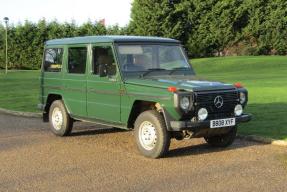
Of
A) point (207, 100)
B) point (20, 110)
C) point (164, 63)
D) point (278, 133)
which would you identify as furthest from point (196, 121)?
point (20, 110)

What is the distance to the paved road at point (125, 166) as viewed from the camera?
6.65 m

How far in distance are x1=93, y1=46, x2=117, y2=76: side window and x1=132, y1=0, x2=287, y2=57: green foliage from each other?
39975 mm

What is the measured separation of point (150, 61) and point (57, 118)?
2.58m

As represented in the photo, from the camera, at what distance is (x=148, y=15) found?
50625mm

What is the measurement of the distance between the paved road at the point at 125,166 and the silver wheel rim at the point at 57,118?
0.26m

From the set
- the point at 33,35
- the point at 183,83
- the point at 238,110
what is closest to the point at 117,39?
the point at 183,83

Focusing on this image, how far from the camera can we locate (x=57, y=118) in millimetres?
10727

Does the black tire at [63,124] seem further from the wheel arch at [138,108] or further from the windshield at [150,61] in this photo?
the windshield at [150,61]

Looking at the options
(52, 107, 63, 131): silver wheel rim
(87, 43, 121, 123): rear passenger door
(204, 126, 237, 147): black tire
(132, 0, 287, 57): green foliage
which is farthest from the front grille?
(132, 0, 287, 57): green foliage

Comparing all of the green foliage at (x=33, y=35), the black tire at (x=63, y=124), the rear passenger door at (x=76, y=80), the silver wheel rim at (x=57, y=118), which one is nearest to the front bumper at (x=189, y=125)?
the rear passenger door at (x=76, y=80)

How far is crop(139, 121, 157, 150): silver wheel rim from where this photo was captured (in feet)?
27.4

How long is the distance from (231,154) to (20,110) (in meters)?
7.80

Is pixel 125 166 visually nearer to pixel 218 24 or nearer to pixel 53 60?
pixel 53 60

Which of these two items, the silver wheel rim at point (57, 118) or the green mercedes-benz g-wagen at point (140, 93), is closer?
the green mercedes-benz g-wagen at point (140, 93)
